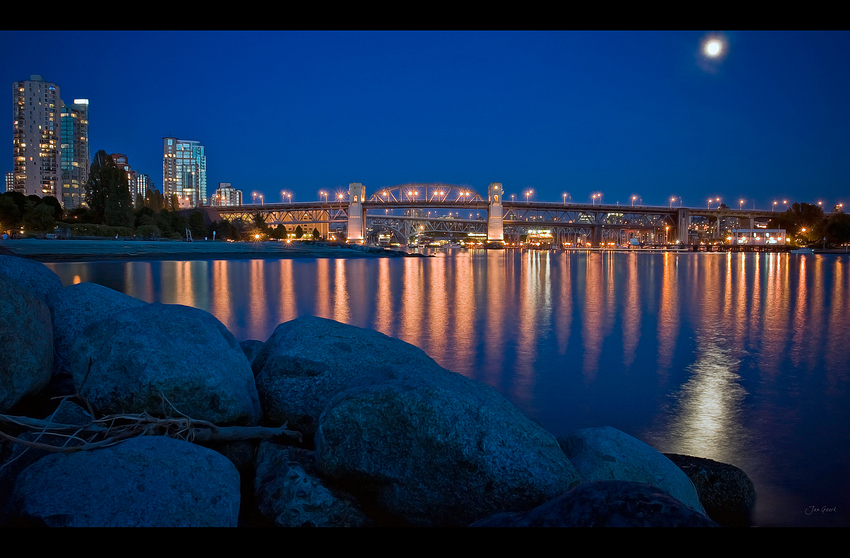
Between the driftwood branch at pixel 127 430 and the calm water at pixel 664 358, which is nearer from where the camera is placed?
the driftwood branch at pixel 127 430

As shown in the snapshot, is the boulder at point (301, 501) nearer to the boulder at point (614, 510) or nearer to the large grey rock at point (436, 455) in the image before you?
the large grey rock at point (436, 455)

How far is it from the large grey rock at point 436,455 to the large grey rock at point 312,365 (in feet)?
2.16

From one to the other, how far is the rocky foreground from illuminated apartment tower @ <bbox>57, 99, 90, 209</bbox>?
689 feet

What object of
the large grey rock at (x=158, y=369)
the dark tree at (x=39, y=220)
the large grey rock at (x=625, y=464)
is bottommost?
the large grey rock at (x=625, y=464)

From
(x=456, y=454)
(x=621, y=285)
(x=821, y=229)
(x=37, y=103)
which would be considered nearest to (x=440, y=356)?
(x=456, y=454)

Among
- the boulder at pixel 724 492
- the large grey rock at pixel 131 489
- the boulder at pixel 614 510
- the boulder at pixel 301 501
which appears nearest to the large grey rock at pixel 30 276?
the large grey rock at pixel 131 489

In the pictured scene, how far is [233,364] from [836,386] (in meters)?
8.17

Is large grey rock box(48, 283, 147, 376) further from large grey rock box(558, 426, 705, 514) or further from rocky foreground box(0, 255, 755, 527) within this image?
large grey rock box(558, 426, 705, 514)

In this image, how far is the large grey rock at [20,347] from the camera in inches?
150

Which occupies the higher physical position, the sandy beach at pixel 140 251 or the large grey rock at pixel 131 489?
the sandy beach at pixel 140 251

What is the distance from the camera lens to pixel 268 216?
14025 cm

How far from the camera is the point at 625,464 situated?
4.12 m


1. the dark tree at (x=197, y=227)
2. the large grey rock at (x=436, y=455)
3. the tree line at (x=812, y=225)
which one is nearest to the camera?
the large grey rock at (x=436, y=455)

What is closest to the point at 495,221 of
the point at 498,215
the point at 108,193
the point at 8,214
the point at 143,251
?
the point at 498,215
